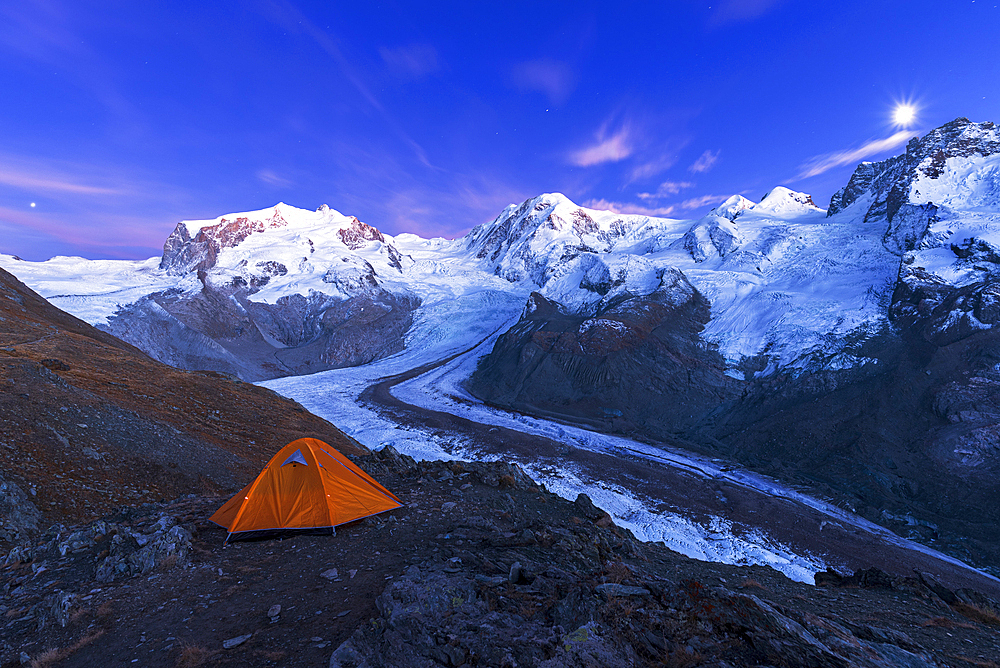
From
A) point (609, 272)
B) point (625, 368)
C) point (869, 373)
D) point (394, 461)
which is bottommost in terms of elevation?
point (394, 461)

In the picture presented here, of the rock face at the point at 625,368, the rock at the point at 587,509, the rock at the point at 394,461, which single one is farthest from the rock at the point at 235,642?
the rock face at the point at 625,368

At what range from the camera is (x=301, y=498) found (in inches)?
385

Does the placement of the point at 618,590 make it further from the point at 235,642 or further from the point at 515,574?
the point at 235,642

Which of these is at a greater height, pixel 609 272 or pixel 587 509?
pixel 609 272

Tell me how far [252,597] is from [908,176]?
102143mm

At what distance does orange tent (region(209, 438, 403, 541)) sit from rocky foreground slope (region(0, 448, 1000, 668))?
0.37 meters

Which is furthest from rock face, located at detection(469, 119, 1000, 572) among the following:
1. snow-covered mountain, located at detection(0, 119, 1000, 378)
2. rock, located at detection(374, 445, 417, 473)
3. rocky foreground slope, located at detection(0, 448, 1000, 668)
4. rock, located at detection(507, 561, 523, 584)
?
rock, located at detection(507, 561, 523, 584)

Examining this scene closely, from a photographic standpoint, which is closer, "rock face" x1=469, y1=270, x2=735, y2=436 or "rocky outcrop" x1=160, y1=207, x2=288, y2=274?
"rock face" x1=469, y1=270, x2=735, y2=436

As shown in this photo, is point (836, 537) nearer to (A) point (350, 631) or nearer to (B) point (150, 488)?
(A) point (350, 631)

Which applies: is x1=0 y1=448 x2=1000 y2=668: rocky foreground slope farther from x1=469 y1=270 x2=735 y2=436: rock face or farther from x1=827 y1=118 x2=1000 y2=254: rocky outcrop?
x1=827 y1=118 x2=1000 y2=254: rocky outcrop

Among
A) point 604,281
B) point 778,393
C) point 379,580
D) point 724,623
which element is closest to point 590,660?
point 724,623

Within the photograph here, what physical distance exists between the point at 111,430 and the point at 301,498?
9.76m

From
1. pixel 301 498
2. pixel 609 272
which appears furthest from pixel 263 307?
pixel 301 498

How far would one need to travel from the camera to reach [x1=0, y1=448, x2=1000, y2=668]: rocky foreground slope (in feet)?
17.2
